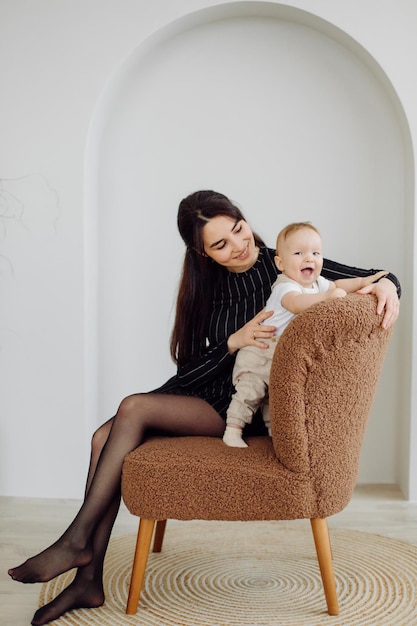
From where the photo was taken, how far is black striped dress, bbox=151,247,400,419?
6.88 feet

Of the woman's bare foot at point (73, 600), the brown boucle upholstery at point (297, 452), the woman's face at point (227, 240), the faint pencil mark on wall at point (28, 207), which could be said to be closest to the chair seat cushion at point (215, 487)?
the brown boucle upholstery at point (297, 452)

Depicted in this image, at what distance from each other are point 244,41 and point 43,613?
2332mm

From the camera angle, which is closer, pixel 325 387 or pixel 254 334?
pixel 325 387

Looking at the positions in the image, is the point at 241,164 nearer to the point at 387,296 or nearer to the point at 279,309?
the point at 279,309

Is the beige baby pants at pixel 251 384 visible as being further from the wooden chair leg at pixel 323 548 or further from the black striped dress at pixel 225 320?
the wooden chair leg at pixel 323 548

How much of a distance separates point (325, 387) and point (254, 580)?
715 mm

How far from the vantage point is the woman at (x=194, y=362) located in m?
1.80

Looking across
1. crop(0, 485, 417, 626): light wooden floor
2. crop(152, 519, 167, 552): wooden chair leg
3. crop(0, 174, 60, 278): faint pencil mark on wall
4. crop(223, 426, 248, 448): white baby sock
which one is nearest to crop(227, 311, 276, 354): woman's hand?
crop(223, 426, 248, 448): white baby sock

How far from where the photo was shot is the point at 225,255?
2.15 m

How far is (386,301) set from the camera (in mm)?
1761

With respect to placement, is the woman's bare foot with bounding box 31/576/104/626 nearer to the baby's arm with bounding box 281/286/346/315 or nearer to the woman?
the woman

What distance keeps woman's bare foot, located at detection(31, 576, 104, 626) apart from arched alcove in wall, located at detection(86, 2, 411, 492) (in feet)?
4.09

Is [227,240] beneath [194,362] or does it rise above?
above

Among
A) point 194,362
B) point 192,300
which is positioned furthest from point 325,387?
point 192,300
